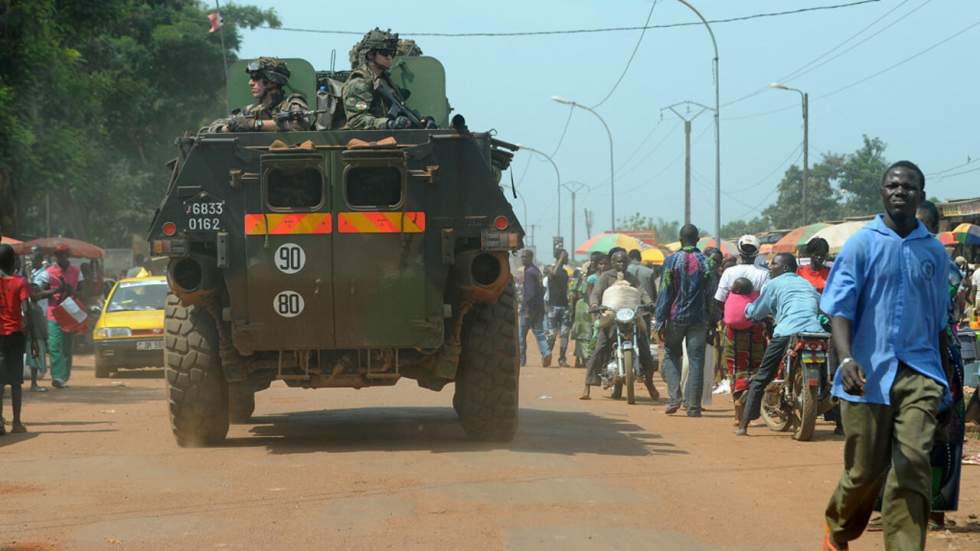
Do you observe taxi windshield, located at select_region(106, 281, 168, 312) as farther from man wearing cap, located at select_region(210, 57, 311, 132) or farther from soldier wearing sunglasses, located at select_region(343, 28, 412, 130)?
soldier wearing sunglasses, located at select_region(343, 28, 412, 130)

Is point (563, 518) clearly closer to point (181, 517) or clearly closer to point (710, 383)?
point (181, 517)

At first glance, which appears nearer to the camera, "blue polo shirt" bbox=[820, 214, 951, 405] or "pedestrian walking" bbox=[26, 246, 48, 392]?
"blue polo shirt" bbox=[820, 214, 951, 405]

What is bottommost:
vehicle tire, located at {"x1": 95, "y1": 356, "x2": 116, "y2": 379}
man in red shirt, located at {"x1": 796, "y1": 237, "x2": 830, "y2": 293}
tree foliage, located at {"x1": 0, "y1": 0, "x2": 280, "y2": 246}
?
vehicle tire, located at {"x1": 95, "y1": 356, "x2": 116, "y2": 379}

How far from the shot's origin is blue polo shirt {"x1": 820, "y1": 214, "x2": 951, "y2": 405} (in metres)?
6.36

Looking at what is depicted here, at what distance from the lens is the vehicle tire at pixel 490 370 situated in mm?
11867

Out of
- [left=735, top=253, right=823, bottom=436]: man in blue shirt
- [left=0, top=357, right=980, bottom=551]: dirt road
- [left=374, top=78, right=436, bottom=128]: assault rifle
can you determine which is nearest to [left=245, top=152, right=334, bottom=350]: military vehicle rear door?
[left=0, top=357, right=980, bottom=551]: dirt road

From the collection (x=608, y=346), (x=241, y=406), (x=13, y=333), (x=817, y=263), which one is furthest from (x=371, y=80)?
(x=608, y=346)

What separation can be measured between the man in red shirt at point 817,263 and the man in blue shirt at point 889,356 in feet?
23.1

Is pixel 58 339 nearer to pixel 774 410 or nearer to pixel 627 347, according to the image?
pixel 627 347

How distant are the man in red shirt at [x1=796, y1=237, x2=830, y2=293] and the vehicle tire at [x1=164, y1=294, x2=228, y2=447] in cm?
564

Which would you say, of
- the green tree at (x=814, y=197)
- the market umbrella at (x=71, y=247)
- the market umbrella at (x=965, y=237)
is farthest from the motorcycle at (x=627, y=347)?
the green tree at (x=814, y=197)

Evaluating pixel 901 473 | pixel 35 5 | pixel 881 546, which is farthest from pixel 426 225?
pixel 35 5

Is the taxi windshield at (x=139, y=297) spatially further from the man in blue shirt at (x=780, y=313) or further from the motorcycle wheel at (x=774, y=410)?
the man in blue shirt at (x=780, y=313)

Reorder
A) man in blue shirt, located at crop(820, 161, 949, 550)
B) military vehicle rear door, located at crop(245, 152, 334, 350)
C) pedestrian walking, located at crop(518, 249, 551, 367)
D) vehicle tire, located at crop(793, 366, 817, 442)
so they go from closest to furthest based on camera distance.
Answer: man in blue shirt, located at crop(820, 161, 949, 550) → military vehicle rear door, located at crop(245, 152, 334, 350) → vehicle tire, located at crop(793, 366, 817, 442) → pedestrian walking, located at crop(518, 249, 551, 367)
